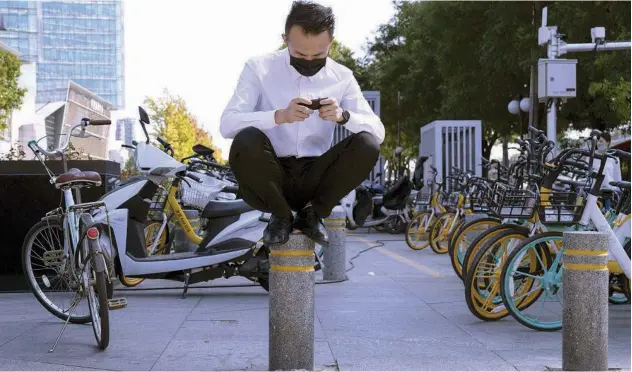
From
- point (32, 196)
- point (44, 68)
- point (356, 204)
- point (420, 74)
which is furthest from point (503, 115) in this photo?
point (44, 68)

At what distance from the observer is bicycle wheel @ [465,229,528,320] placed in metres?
6.64

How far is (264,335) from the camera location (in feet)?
19.9

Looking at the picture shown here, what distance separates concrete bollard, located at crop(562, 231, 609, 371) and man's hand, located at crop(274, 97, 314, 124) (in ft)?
5.70

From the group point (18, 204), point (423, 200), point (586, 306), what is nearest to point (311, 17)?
point (586, 306)

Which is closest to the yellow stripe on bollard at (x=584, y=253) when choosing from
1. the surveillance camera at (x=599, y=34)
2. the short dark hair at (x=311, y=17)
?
the short dark hair at (x=311, y=17)

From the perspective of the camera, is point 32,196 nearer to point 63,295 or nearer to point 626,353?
point 63,295

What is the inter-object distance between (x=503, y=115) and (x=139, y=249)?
22.3m

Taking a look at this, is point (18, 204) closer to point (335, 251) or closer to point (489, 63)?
point (335, 251)

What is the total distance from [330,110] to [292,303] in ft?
3.29

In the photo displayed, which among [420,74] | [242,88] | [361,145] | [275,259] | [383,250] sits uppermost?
[420,74]

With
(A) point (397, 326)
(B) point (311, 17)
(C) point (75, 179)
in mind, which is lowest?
(A) point (397, 326)

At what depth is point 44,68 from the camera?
12744 centimetres

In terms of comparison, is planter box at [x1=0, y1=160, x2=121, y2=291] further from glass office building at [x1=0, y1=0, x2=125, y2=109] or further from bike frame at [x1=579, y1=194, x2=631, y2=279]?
glass office building at [x1=0, y1=0, x2=125, y2=109]

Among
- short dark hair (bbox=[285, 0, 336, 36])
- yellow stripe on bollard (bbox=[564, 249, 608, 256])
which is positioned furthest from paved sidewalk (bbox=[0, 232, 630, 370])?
short dark hair (bbox=[285, 0, 336, 36])
